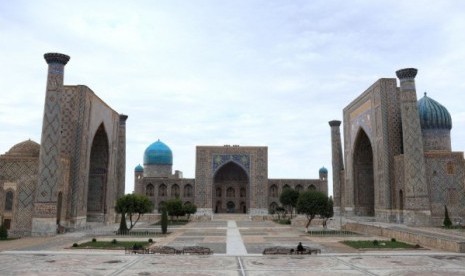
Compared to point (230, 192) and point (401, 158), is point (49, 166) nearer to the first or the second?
point (401, 158)

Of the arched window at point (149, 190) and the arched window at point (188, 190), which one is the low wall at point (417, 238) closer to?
the arched window at point (188, 190)

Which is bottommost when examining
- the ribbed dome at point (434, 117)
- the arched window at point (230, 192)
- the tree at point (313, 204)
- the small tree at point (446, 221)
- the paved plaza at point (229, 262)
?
the paved plaza at point (229, 262)

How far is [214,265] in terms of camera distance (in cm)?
1197

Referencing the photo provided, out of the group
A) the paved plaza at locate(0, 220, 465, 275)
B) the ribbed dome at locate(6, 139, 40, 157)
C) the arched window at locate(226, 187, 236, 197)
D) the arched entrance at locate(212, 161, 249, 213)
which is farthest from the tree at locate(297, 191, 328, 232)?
the arched window at locate(226, 187, 236, 197)

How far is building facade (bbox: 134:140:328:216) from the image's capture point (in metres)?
49.8

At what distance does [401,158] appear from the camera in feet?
91.6

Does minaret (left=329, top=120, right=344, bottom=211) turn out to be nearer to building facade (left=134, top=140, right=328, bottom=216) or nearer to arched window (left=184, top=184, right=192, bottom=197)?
building facade (left=134, top=140, right=328, bottom=216)

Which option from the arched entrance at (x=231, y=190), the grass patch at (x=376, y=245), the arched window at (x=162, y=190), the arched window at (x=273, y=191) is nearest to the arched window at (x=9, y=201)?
the grass patch at (x=376, y=245)

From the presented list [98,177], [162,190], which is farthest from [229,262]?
[162,190]

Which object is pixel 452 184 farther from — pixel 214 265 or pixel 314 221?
pixel 214 265

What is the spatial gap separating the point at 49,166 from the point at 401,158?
2109 centimetres

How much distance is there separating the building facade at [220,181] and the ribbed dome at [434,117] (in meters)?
22.5

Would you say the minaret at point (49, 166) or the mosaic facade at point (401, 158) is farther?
the mosaic facade at point (401, 158)

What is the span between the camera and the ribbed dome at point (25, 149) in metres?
24.4
